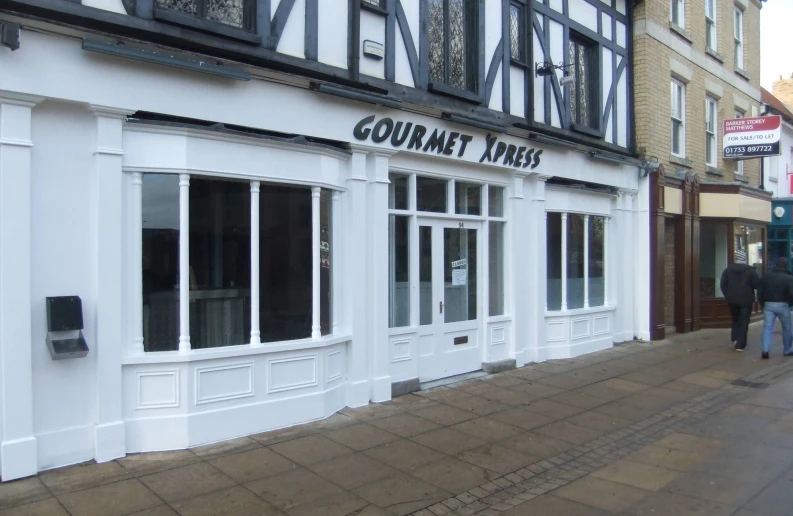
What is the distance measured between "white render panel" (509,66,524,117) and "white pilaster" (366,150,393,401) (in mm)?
3165

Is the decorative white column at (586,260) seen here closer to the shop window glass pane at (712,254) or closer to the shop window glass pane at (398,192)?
the shop window glass pane at (398,192)

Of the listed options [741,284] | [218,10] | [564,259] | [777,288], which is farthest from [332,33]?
[777,288]

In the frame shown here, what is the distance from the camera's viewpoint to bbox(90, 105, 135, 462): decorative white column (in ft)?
18.4

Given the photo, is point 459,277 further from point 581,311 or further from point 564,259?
point 581,311

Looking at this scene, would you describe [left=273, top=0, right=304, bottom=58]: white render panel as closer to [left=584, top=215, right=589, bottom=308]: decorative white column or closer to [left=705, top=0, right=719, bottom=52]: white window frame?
[left=584, top=215, right=589, bottom=308]: decorative white column

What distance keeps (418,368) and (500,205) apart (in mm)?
3177

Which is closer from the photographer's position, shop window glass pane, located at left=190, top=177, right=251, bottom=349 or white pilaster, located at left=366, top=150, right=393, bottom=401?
shop window glass pane, located at left=190, top=177, right=251, bottom=349

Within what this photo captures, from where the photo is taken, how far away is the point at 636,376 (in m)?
9.75

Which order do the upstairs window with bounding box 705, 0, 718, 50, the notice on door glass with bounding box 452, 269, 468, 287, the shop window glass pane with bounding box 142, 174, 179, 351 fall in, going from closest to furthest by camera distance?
the shop window glass pane with bounding box 142, 174, 179, 351 → the notice on door glass with bounding box 452, 269, 468, 287 → the upstairs window with bounding box 705, 0, 718, 50

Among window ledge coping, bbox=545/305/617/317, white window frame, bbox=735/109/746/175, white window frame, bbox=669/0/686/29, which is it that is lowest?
window ledge coping, bbox=545/305/617/317

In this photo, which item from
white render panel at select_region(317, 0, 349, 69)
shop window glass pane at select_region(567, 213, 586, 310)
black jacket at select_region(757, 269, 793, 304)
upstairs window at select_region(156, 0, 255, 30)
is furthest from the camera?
shop window glass pane at select_region(567, 213, 586, 310)

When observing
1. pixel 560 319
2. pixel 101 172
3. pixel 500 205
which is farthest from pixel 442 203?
pixel 101 172

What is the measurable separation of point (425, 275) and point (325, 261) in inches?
72.6

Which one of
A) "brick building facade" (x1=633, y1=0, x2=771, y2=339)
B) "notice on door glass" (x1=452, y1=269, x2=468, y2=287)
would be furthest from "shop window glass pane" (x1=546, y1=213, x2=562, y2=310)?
"brick building facade" (x1=633, y1=0, x2=771, y2=339)
